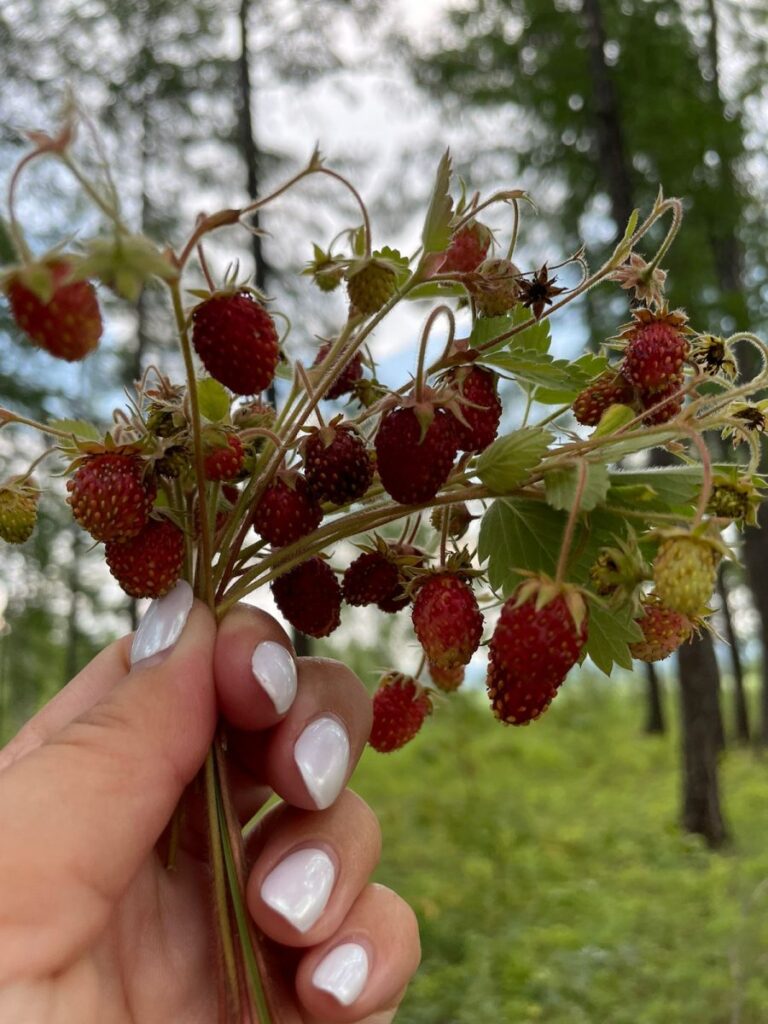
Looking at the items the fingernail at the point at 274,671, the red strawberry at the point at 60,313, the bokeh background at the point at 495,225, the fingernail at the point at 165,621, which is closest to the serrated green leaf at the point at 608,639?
the fingernail at the point at 274,671

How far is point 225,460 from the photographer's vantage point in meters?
0.88

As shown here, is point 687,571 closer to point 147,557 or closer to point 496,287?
point 496,287

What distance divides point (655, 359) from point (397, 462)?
0.28 meters

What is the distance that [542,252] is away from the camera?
7.49m

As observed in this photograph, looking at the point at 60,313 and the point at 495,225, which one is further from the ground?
the point at 495,225

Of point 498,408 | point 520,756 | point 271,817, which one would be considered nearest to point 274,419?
point 498,408

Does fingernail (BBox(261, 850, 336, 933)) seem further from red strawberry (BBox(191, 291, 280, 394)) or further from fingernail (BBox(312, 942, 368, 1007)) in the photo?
red strawberry (BBox(191, 291, 280, 394))

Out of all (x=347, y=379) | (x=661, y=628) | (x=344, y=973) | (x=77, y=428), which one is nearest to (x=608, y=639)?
(x=661, y=628)

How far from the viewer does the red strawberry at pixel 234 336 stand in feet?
2.73

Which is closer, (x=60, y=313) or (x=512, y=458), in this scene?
(x=60, y=313)

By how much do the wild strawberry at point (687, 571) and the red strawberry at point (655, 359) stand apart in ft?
0.69

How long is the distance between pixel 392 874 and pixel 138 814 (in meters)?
4.96

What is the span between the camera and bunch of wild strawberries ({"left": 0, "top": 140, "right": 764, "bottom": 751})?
2.59 ft

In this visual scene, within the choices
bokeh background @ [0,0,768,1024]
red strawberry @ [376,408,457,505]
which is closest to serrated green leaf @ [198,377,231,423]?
red strawberry @ [376,408,457,505]
